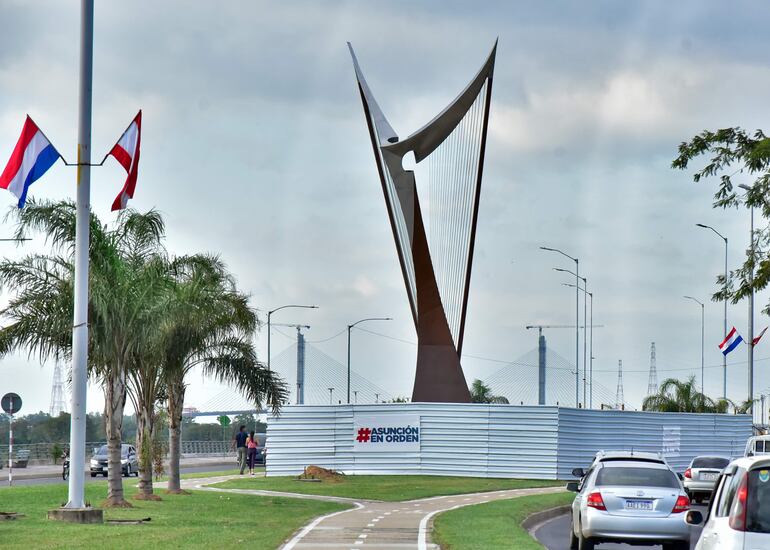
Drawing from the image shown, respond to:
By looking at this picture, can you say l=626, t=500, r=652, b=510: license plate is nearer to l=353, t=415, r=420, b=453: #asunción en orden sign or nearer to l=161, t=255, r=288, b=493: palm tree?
l=161, t=255, r=288, b=493: palm tree

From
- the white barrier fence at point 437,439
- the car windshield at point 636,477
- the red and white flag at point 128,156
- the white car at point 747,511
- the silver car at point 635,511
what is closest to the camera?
the white car at point 747,511

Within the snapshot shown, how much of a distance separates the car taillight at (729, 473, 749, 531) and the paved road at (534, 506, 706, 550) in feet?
30.1

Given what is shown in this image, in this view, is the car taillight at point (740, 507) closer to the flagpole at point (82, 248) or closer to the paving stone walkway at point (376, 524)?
the paving stone walkway at point (376, 524)

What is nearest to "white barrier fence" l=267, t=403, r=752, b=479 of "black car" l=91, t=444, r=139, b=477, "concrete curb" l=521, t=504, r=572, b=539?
"black car" l=91, t=444, r=139, b=477

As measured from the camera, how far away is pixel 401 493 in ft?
116

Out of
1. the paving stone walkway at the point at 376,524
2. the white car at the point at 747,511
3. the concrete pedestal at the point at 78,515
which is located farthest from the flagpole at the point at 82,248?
the white car at the point at 747,511

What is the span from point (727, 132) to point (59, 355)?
15.3 metres

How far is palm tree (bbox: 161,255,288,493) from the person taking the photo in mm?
29922

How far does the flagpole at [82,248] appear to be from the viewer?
23141 mm

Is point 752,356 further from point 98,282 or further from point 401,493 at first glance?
point 98,282

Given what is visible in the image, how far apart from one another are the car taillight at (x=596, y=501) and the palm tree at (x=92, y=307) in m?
12.0

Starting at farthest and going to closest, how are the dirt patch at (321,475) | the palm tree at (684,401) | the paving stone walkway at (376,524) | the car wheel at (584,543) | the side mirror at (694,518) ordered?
1. the palm tree at (684,401)
2. the dirt patch at (321,475)
3. the paving stone walkway at (376,524)
4. the car wheel at (584,543)
5. the side mirror at (694,518)

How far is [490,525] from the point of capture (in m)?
23.3

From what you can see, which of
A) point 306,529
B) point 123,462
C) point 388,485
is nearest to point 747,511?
point 306,529
